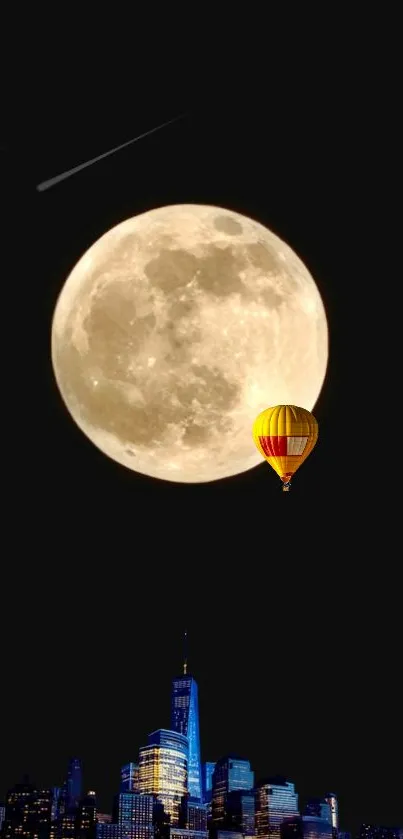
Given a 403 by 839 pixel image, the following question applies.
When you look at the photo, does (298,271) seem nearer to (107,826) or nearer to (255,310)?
(255,310)

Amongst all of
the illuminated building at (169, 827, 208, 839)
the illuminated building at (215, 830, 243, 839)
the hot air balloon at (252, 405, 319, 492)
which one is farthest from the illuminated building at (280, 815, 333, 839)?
the hot air balloon at (252, 405, 319, 492)

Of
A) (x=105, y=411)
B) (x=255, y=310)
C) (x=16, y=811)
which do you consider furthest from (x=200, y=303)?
(x=16, y=811)

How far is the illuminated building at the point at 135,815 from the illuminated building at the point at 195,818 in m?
6.15

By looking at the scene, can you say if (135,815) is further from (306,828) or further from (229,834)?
(306,828)

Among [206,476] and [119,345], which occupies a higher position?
[119,345]

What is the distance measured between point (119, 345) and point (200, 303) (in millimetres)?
2830

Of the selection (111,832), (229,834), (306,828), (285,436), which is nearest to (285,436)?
(285,436)

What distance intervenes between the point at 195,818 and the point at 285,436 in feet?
496

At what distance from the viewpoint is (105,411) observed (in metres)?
44.0

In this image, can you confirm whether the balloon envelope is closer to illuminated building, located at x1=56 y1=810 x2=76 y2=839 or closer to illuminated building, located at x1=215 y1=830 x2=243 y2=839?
illuminated building, located at x1=56 y1=810 x2=76 y2=839

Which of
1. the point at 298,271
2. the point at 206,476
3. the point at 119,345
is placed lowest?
the point at 206,476

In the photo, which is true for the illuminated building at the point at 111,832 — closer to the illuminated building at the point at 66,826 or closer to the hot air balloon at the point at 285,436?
the illuminated building at the point at 66,826

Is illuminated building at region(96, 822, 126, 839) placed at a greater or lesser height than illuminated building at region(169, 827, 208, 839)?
lesser

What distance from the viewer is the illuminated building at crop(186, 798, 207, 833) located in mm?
179875
